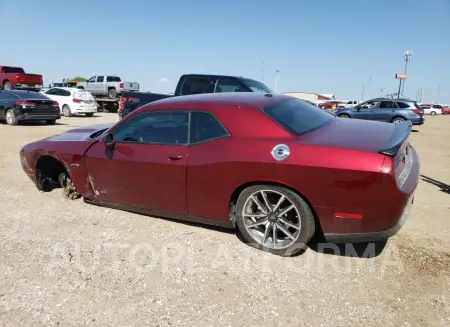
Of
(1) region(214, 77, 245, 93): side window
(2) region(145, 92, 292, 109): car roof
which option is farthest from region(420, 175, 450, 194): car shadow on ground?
(1) region(214, 77, 245, 93): side window

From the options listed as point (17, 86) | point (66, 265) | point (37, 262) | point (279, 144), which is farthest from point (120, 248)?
point (17, 86)

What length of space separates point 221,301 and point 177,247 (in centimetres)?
96

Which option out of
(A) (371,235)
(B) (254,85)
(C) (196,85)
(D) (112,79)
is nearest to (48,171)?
(A) (371,235)

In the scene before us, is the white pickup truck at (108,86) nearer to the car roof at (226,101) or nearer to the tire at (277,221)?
the car roof at (226,101)

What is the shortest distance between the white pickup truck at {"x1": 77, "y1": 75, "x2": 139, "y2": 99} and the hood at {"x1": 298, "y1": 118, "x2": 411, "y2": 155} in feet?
76.5

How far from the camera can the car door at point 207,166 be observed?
3.29 m

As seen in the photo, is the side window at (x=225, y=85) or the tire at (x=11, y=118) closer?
the side window at (x=225, y=85)

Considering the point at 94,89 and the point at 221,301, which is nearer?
the point at 221,301

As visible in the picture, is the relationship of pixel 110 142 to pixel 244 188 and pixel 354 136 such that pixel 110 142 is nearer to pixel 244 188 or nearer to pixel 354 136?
pixel 244 188

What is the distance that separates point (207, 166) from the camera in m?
3.32

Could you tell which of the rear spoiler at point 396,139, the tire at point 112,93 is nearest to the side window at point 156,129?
the rear spoiler at point 396,139

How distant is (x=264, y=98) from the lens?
3.79 metres

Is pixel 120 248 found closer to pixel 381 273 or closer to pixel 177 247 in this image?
pixel 177 247

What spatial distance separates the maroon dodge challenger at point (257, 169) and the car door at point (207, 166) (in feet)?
0.03
